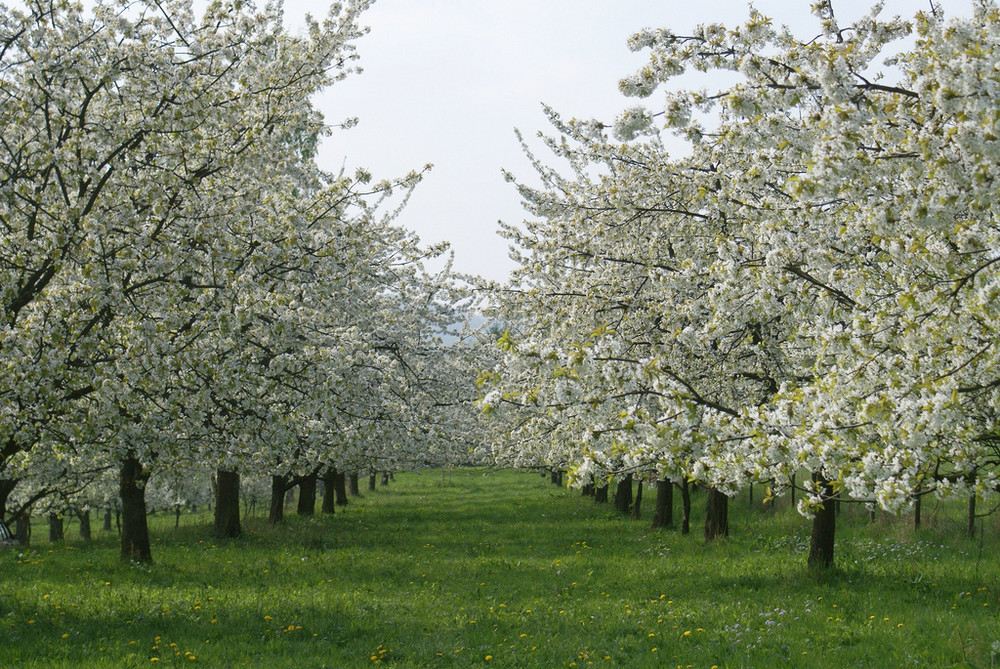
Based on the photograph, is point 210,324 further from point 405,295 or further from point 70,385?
point 405,295

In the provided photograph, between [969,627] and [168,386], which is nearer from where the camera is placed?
[969,627]

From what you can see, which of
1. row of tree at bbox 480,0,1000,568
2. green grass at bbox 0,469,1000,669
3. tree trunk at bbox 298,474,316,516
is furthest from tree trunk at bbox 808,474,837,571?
tree trunk at bbox 298,474,316,516

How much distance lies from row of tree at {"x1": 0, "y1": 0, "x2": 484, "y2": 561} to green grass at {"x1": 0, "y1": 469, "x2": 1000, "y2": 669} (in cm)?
225

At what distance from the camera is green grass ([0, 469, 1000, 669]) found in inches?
355

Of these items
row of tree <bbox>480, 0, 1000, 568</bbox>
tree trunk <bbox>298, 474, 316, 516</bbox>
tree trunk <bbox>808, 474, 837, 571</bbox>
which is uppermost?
row of tree <bbox>480, 0, 1000, 568</bbox>

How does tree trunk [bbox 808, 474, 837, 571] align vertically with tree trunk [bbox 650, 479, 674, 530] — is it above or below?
above

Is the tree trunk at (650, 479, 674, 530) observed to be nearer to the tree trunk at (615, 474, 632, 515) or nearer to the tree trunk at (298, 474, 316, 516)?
the tree trunk at (615, 474, 632, 515)

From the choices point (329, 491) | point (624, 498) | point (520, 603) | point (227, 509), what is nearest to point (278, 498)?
point (227, 509)

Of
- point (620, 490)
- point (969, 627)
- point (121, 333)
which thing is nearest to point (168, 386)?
point (121, 333)

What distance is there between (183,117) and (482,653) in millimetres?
8002

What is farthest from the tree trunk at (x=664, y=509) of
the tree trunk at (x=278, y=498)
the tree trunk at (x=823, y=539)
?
the tree trunk at (x=278, y=498)

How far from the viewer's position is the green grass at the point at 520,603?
9016 mm

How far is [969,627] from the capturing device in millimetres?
9008

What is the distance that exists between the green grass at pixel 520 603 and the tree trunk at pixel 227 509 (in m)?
0.48
